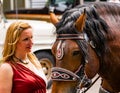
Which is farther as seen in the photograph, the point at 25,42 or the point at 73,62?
the point at 73,62

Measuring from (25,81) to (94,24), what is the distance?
3.13 ft

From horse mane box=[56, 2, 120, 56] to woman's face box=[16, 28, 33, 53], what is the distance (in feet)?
1.62

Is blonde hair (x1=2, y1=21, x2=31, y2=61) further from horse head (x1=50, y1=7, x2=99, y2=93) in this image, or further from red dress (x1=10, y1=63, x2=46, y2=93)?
horse head (x1=50, y1=7, x2=99, y2=93)

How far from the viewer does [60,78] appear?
4.25m

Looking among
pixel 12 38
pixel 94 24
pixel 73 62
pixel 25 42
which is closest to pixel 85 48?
pixel 73 62

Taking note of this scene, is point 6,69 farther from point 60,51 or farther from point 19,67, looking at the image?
point 60,51

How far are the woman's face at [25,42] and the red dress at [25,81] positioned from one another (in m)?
0.14

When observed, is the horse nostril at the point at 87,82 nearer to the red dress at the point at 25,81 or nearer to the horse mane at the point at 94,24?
the horse mane at the point at 94,24

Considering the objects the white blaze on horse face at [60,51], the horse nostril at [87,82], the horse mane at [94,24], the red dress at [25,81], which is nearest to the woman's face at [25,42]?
the red dress at [25,81]

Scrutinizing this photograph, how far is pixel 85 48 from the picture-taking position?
167 inches

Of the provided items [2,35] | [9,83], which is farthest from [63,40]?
[2,35]

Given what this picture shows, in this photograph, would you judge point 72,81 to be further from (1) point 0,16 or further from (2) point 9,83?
(1) point 0,16

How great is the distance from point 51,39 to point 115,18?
5750 millimetres

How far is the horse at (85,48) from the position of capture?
4.22 m
